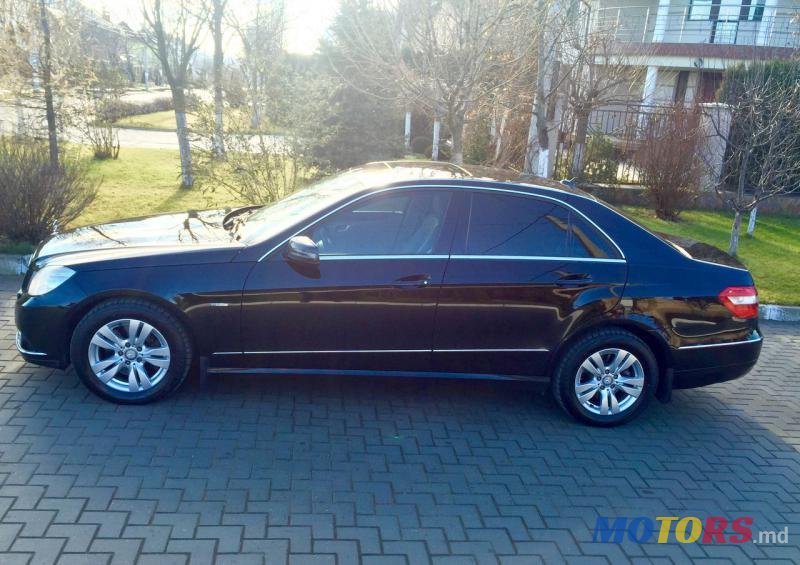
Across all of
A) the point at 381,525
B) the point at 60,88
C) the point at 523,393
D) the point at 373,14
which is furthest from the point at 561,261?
the point at 60,88

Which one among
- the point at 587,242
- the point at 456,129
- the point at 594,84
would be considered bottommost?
the point at 587,242

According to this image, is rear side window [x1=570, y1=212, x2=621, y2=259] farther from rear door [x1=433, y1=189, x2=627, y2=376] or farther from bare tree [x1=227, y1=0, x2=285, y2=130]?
bare tree [x1=227, y1=0, x2=285, y2=130]

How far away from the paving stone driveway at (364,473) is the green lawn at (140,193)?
16.1 ft

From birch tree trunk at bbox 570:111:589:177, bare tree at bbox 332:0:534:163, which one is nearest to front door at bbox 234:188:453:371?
bare tree at bbox 332:0:534:163

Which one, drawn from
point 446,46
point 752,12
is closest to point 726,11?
point 752,12

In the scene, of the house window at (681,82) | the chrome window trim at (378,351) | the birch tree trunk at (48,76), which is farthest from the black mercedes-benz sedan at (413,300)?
the house window at (681,82)

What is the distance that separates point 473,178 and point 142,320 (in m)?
2.47

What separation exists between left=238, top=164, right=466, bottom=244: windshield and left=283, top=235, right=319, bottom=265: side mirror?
0.71 ft

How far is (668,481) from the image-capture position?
14.2 ft

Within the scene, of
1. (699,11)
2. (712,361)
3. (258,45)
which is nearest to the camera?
(712,361)

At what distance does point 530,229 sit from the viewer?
16.2 ft

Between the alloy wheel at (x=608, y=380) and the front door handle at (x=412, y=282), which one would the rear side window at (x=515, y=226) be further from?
the alloy wheel at (x=608, y=380)

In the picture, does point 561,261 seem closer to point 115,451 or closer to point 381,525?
point 381,525

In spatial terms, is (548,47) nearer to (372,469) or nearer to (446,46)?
(446,46)
